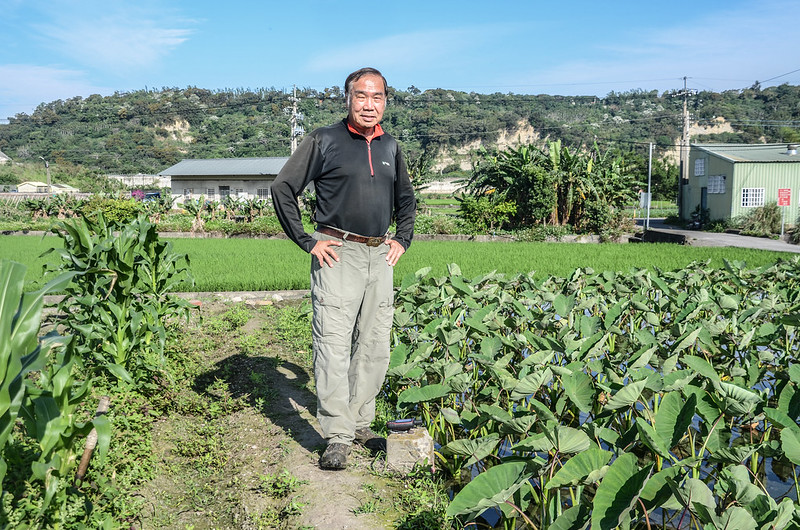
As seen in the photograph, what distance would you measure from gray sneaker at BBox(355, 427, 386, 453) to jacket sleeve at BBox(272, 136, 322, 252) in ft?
3.75

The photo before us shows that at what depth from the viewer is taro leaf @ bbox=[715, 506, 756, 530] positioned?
184cm

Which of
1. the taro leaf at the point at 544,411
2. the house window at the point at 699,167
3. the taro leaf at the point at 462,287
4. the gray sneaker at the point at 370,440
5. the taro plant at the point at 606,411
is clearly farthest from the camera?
the house window at the point at 699,167

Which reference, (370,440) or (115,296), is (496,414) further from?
(115,296)

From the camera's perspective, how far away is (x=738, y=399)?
272cm

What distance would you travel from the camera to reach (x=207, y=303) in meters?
8.69

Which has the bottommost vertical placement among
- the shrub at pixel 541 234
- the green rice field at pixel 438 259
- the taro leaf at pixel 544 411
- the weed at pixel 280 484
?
the shrub at pixel 541 234

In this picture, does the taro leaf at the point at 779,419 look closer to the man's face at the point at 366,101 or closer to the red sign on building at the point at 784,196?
the man's face at the point at 366,101

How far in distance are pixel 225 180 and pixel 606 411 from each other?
3720 centimetres

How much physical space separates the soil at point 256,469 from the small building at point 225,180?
105ft

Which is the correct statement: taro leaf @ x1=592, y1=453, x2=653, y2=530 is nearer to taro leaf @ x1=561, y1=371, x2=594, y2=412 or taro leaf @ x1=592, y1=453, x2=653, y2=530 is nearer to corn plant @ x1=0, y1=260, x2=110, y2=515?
taro leaf @ x1=561, y1=371, x2=594, y2=412

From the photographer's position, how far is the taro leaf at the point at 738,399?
2.68 meters

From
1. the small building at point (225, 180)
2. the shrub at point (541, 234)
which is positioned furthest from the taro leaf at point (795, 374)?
the small building at point (225, 180)

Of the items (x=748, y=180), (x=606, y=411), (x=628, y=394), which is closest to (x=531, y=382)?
(x=606, y=411)

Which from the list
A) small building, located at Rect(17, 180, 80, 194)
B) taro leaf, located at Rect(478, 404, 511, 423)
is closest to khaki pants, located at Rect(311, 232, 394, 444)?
taro leaf, located at Rect(478, 404, 511, 423)
